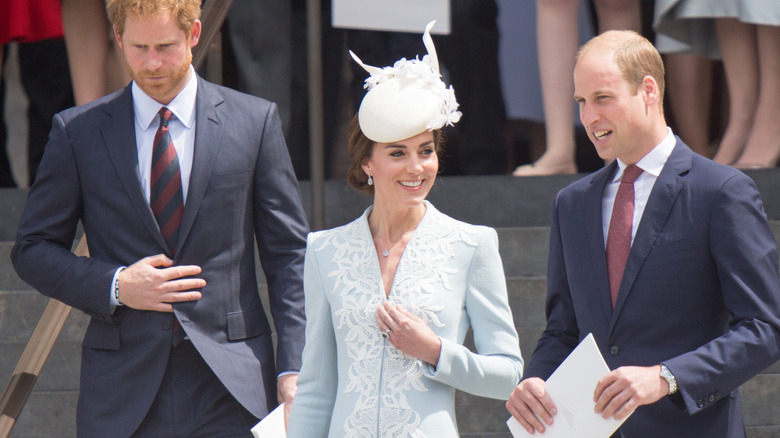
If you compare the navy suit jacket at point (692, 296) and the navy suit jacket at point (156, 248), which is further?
the navy suit jacket at point (156, 248)

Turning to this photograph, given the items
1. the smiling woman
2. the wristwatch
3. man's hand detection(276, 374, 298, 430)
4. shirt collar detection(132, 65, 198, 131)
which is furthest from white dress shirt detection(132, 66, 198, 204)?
the wristwatch

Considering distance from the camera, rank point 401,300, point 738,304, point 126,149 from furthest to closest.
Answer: point 126,149, point 401,300, point 738,304

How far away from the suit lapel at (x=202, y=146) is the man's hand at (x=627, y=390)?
124cm

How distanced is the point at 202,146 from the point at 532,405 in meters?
1.19

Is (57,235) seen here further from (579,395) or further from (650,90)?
(650,90)

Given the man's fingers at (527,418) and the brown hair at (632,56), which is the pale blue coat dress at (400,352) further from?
the brown hair at (632,56)

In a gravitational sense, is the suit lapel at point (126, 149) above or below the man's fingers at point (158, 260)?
above

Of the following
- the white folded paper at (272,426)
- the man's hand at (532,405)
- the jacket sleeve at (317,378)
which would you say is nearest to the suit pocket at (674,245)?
the man's hand at (532,405)

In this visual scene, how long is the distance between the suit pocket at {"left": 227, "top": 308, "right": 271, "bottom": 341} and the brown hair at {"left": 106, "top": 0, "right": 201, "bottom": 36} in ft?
2.57

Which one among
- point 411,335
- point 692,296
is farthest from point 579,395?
point 411,335

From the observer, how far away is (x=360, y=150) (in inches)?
129

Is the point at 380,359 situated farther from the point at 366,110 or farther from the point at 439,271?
the point at 366,110

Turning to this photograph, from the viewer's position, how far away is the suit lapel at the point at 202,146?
3268 mm

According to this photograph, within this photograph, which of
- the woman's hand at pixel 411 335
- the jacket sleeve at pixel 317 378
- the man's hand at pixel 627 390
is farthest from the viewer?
the jacket sleeve at pixel 317 378
